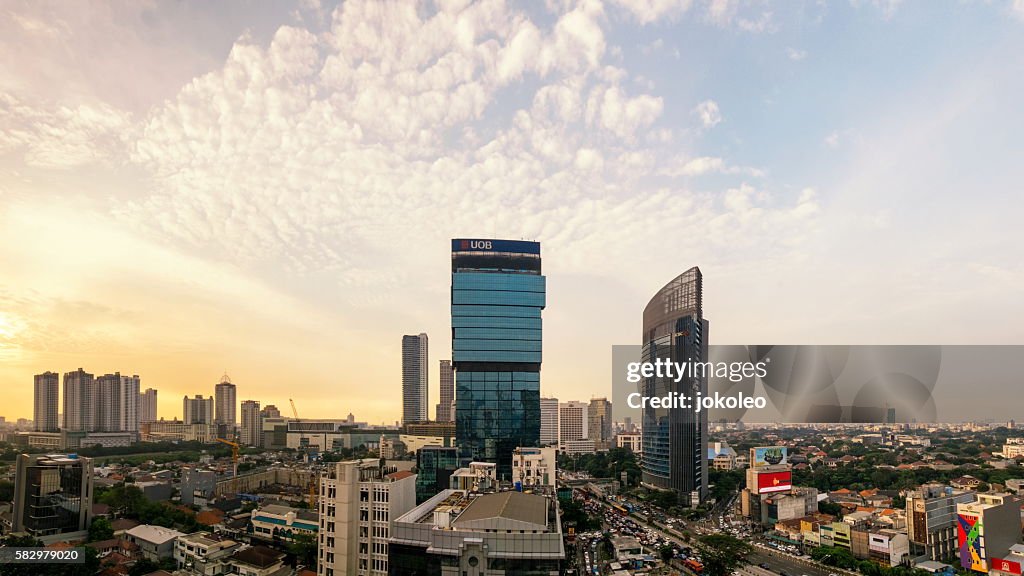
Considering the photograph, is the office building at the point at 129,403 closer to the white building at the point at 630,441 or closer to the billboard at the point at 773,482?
the white building at the point at 630,441

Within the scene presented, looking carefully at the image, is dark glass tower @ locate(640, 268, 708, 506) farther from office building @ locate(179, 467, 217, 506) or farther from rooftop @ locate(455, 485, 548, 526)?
office building @ locate(179, 467, 217, 506)

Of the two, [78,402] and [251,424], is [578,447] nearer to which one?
[251,424]

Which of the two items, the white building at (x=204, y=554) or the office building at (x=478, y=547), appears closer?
the office building at (x=478, y=547)

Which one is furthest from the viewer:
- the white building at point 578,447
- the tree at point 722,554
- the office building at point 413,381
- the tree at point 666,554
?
the office building at point 413,381

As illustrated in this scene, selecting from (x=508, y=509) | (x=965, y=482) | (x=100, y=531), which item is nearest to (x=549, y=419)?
(x=965, y=482)

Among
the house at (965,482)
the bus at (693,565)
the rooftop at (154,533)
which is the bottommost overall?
the house at (965,482)

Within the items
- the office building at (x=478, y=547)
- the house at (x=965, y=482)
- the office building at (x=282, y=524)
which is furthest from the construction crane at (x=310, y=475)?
the house at (x=965, y=482)

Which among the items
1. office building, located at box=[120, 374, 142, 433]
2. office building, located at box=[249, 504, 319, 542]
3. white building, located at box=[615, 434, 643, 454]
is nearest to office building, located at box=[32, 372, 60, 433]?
office building, located at box=[120, 374, 142, 433]
